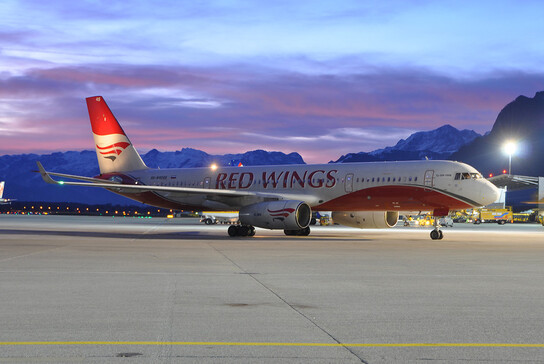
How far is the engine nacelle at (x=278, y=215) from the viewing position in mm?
36000

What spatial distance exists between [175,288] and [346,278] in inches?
165

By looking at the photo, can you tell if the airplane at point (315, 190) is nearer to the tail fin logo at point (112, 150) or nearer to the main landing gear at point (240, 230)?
the main landing gear at point (240, 230)

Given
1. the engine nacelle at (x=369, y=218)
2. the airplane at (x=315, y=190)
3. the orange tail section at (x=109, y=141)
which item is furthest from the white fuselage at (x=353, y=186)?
the orange tail section at (x=109, y=141)

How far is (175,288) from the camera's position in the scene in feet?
44.7

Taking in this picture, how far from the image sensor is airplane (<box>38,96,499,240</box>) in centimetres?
3600

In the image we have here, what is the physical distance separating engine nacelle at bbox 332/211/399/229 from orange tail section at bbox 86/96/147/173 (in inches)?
629

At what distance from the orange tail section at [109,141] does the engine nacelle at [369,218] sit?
15982 millimetres

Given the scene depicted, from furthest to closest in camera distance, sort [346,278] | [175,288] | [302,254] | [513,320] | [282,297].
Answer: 1. [302,254]
2. [346,278]
3. [175,288]
4. [282,297]
5. [513,320]

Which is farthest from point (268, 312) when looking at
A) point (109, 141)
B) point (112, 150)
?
point (112, 150)

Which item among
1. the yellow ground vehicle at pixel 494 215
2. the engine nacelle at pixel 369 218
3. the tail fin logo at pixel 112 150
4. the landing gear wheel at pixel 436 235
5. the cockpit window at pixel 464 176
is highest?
the tail fin logo at pixel 112 150

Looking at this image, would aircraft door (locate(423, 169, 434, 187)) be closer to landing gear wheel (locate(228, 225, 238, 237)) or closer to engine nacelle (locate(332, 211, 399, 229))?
engine nacelle (locate(332, 211, 399, 229))

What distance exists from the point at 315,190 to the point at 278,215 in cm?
394

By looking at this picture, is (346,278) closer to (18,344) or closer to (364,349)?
(364,349)

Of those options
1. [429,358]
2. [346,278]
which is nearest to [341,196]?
[346,278]
